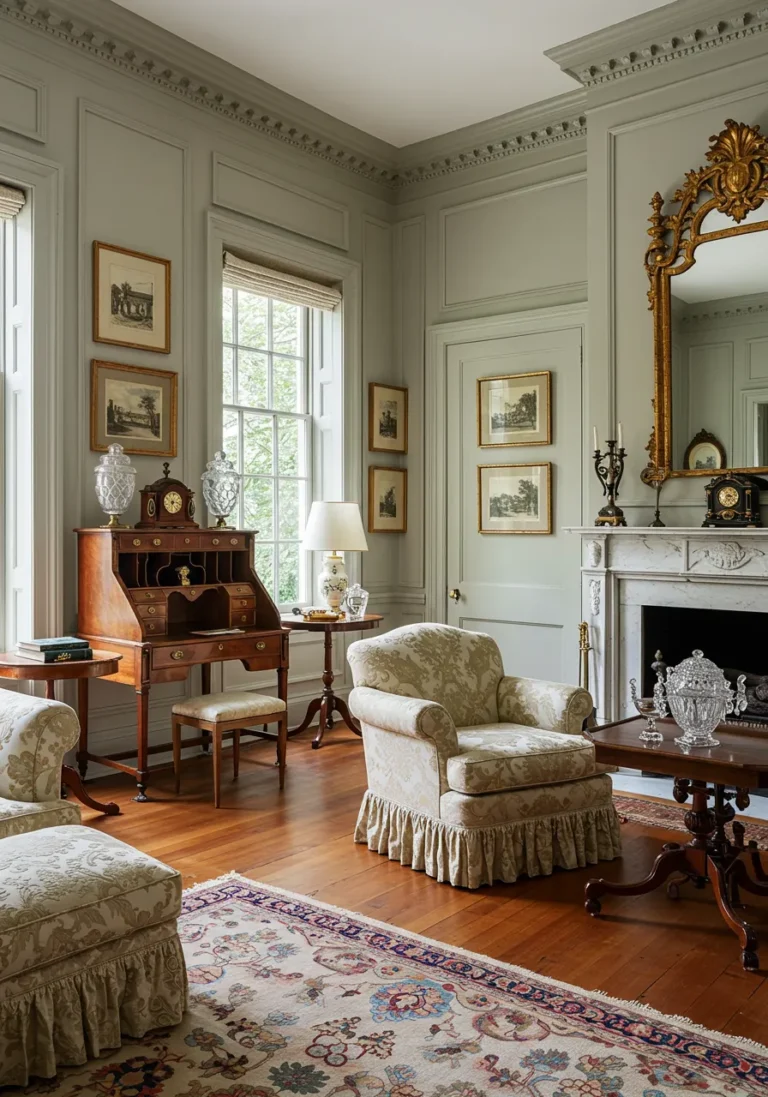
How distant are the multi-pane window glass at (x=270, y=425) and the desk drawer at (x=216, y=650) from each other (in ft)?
3.80

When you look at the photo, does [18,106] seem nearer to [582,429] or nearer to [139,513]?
[139,513]

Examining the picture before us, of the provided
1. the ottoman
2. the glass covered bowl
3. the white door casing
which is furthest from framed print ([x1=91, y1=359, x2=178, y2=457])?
the glass covered bowl

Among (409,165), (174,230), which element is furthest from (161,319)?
(409,165)

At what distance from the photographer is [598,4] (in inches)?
183

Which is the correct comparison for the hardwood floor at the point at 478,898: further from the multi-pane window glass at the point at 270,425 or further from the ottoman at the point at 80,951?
the multi-pane window glass at the point at 270,425

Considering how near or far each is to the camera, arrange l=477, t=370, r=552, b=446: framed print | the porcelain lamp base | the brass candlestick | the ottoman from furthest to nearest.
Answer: l=477, t=370, r=552, b=446: framed print, the porcelain lamp base, the brass candlestick, the ottoman

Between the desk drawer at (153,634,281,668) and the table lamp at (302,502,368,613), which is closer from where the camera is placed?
the desk drawer at (153,634,281,668)

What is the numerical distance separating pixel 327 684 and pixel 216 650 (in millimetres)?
1244

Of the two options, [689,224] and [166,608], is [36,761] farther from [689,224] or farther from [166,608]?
[689,224]

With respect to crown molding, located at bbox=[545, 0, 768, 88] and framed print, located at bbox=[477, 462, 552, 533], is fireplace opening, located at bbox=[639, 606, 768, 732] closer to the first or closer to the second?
framed print, located at bbox=[477, 462, 552, 533]

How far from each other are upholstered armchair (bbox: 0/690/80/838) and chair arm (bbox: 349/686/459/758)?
111cm

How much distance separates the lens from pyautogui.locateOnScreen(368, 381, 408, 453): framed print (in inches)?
251

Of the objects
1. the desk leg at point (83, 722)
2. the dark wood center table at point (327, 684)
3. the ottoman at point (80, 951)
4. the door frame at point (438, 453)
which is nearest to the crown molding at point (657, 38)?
the door frame at point (438, 453)

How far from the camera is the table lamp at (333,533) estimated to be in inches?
214
